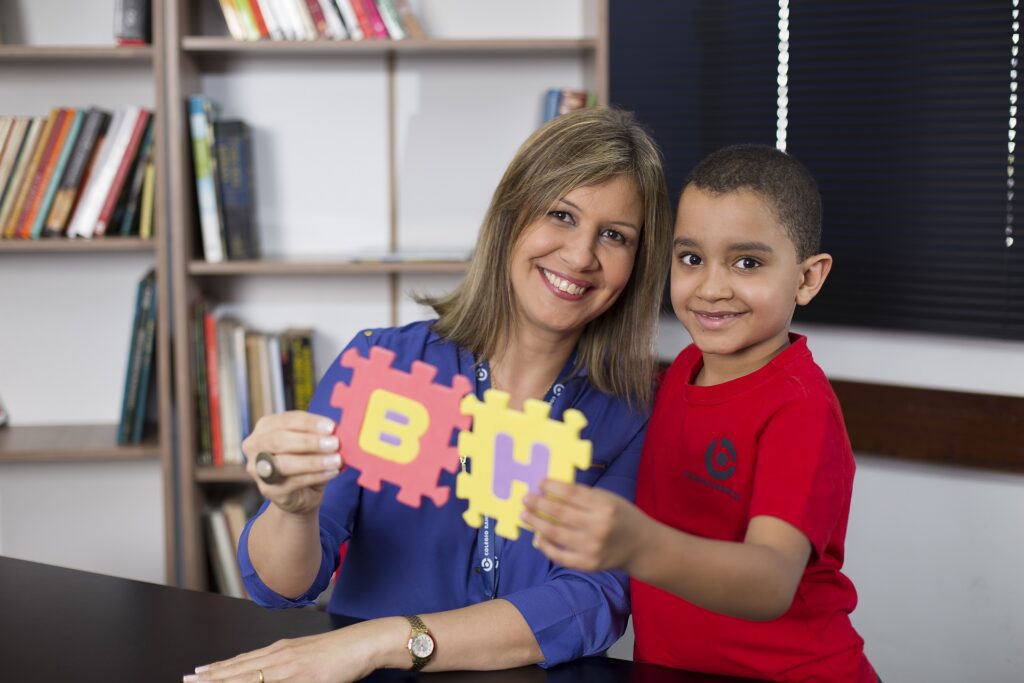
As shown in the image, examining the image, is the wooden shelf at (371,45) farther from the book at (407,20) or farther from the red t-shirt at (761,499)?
the red t-shirt at (761,499)

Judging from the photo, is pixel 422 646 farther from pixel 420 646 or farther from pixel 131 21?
pixel 131 21

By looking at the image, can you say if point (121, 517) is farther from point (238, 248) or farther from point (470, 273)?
point (470, 273)

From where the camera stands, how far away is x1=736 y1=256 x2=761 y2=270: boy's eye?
1.39 m

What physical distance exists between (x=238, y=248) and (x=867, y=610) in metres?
2.08

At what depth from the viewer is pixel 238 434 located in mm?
2955

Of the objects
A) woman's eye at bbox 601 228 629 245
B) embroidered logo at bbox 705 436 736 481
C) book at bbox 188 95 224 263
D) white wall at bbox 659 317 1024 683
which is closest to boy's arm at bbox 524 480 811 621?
→ embroidered logo at bbox 705 436 736 481

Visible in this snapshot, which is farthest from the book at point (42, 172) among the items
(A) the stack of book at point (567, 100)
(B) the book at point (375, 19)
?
(A) the stack of book at point (567, 100)

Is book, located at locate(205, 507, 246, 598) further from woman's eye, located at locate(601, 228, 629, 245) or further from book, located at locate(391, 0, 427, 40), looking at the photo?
woman's eye, located at locate(601, 228, 629, 245)

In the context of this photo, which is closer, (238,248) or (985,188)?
(985,188)

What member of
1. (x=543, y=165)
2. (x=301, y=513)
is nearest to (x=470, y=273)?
(x=543, y=165)

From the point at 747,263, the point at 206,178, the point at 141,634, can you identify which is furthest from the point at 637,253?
the point at 206,178

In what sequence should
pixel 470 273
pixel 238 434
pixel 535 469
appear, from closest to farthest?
pixel 535 469 < pixel 470 273 < pixel 238 434

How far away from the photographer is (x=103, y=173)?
9.30 ft

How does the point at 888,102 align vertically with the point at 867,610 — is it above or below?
above
